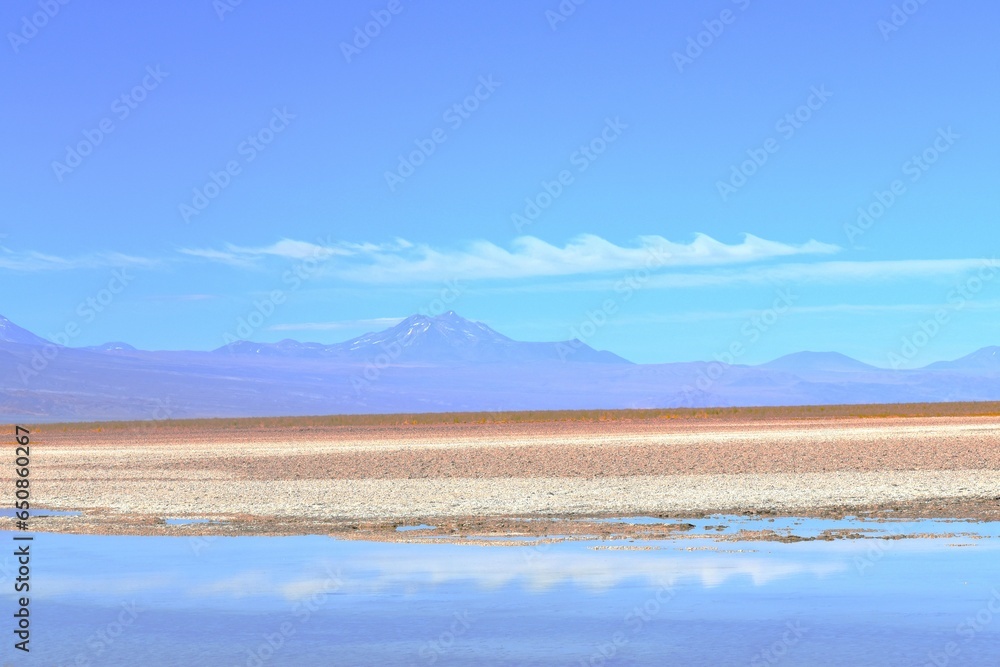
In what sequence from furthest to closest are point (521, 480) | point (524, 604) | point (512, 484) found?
point (521, 480) < point (512, 484) < point (524, 604)

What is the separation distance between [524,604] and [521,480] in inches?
672

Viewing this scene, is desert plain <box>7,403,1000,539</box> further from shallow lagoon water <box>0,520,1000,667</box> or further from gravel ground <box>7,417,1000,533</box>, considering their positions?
shallow lagoon water <box>0,520,1000,667</box>

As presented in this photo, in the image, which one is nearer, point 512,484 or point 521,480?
point 512,484

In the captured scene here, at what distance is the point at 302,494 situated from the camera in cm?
2708

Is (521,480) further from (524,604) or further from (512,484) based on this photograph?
(524,604)

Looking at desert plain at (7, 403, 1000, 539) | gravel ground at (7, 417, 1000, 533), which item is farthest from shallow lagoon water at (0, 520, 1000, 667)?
gravel ground at (7, 417, 1000, 533)

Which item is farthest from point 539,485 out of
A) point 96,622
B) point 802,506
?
point 96,622

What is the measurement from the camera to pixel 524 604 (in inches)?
489

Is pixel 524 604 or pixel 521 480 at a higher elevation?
pixel 521 480

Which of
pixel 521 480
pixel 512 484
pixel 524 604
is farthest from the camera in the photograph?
pixel 521 480

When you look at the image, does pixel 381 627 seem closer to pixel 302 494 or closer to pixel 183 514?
pixel 183 514

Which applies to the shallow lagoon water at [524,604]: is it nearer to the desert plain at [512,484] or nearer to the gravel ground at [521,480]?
the desert plain at [512,484]

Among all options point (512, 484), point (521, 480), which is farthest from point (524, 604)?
point (521, 480)

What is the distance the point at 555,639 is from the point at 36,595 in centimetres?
589
